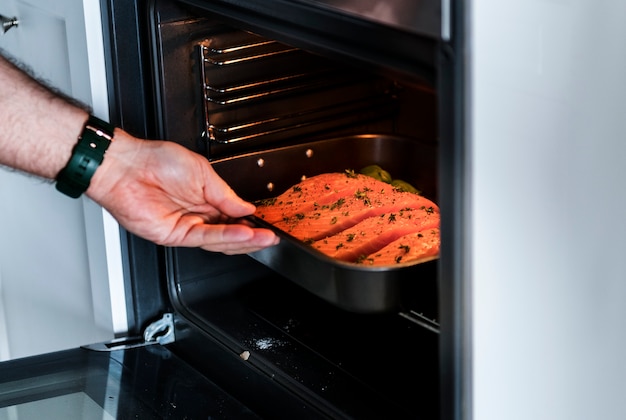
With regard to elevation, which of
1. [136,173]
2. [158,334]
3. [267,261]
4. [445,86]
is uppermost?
[445,86]

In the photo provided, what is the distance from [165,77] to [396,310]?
1.68 feet

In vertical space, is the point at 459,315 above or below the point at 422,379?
above

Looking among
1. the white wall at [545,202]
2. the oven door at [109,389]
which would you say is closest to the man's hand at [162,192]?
the oven door at [109,389]

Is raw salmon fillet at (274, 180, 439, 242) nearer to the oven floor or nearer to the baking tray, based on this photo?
the baking tray

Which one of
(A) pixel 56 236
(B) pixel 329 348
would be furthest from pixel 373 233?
(A) pixel 56 236

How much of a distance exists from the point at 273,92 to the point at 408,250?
1.39ft

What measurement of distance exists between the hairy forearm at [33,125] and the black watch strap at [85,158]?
11 mm

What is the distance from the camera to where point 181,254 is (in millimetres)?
1454

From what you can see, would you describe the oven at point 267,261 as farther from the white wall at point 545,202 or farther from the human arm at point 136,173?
the white wall at point 545,202

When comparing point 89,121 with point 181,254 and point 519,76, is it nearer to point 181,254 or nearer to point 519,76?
point 181,254

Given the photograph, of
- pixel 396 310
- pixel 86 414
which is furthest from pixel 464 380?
pixel 86 414

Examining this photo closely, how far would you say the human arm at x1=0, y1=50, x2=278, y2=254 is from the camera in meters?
1.22

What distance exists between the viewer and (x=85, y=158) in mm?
1234

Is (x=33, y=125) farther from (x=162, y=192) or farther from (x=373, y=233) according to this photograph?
(x=373, y=233)
